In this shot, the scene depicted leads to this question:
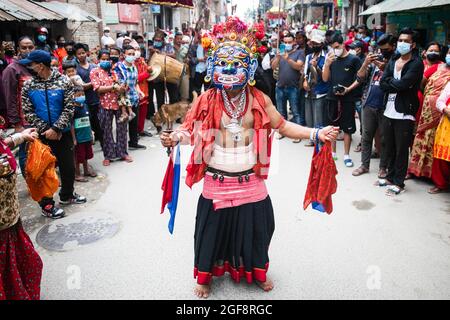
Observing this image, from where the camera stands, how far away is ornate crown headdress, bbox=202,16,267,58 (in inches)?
106

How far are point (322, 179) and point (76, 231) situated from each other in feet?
8.72

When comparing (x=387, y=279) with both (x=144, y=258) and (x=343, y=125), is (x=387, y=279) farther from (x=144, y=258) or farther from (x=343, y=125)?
(x=343, y=125)

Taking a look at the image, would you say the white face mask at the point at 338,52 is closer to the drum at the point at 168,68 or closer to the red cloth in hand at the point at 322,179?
the red cloth in hand at the point at 322,179

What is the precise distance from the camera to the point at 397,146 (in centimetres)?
471

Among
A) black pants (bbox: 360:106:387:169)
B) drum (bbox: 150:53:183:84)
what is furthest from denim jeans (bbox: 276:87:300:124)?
drum (bbox: 150:53:183:84)

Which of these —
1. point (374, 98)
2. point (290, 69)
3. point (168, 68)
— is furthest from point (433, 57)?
point (168, 68)

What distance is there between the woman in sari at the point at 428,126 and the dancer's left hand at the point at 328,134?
2674 millimetres

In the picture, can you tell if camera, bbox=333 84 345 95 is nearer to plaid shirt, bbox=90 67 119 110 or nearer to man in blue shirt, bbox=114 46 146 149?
man in blue shirt, bbox=114 46 146 149

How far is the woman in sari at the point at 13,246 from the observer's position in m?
2.47

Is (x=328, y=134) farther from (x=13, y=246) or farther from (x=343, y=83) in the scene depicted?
(x=343, y=83)

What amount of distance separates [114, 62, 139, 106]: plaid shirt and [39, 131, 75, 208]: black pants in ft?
6.24

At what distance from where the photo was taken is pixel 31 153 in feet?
11.6
